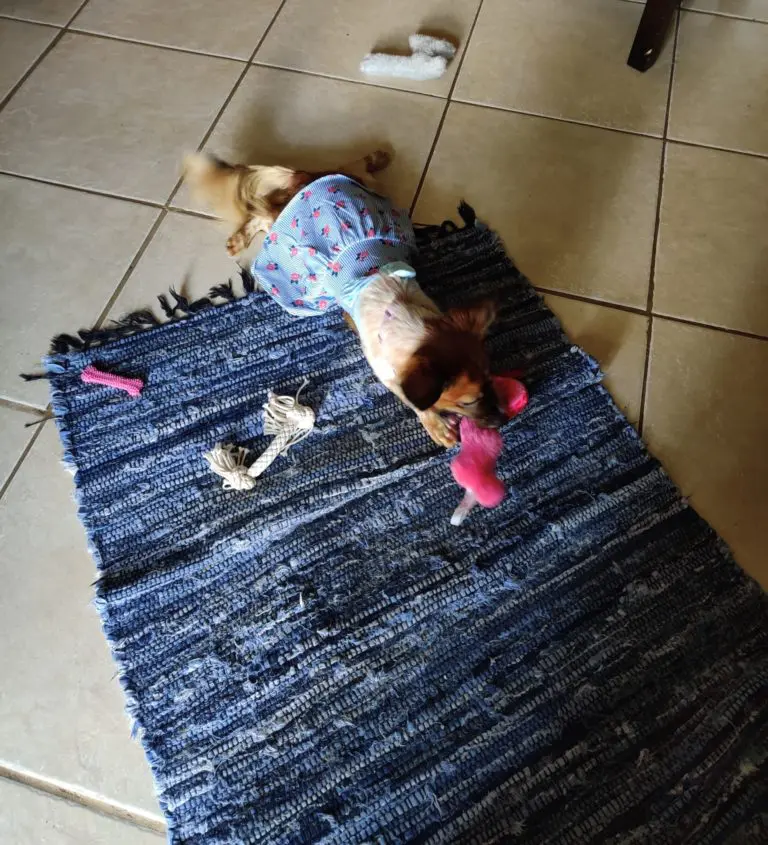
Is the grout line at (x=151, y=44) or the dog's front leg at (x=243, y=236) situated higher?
the grout line at (x=151, y=44)

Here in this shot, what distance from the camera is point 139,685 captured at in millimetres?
1142

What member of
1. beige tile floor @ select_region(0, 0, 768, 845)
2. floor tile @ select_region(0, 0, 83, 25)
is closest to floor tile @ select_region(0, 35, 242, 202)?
beige tile floor @ select_region(0, 0, 768, 845)

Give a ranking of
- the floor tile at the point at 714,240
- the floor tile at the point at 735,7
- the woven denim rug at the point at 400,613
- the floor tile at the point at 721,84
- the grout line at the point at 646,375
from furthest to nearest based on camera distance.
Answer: the floor tile at the point at 735,7
the floor tile at the point at 721,84
the floor tile at the point at 714,240
the grout line at the point at 646,375
the woven denim rug at the point at 400,613

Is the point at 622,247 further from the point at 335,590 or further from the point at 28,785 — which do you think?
the point at 28,785

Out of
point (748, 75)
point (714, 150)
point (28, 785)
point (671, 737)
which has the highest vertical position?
point (748, 75)

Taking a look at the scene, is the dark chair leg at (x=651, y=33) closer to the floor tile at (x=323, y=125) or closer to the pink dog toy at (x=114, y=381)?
the floor tile at (x=323, y=125)

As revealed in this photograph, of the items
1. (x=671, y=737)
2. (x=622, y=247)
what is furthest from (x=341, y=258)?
(x=671, y=737)

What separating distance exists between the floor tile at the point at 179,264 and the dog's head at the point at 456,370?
2.07ft

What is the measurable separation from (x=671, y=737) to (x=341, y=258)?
1.04m

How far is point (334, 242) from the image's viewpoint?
4.26 feet

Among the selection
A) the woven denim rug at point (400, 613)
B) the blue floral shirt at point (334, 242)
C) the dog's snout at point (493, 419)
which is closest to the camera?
the woven denim rug at point (400, 613)

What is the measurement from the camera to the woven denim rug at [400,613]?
105 cm

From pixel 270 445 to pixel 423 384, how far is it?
0.41m

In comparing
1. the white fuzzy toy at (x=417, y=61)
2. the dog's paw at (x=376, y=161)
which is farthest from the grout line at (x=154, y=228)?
the dog's paw at (x=376, y=161)
